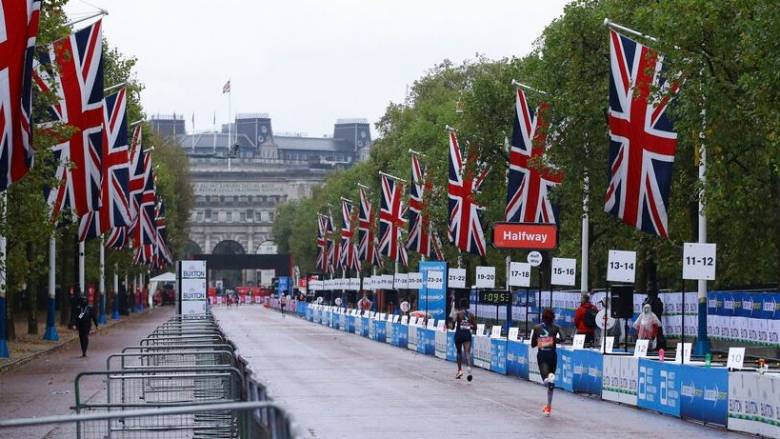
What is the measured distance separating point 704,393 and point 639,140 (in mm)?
9283

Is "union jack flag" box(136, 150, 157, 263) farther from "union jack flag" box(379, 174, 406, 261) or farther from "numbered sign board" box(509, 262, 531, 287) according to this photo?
"numbered sign board" box(509, 262, 531, 287)

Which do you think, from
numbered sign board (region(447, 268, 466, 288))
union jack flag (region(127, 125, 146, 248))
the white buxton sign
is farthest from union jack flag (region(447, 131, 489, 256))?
the white buxton sign

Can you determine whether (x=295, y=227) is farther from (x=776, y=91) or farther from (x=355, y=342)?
(x=776, y=91)

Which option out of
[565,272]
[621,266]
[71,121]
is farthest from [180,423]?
[565,272]

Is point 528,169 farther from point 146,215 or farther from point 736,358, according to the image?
point 736,358

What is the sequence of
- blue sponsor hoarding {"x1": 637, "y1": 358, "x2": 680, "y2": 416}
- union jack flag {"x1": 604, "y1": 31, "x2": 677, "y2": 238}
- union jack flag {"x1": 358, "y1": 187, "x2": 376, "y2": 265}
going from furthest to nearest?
union jack flag {"x1": 358, "y1": 187, "x2": 376, "y2": 265} < union jack flag {"x1": 604, "y1": 31, "x2": 677, "y2": 238} < blue sponsor hoarding {"x1": 637, "y1": 358, "x2": 680, "y2": 416}

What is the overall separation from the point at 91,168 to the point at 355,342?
99.9 ft

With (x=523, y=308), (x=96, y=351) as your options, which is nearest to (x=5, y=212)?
(x=96, y=351)

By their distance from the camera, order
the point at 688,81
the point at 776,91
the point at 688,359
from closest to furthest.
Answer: the point at 688,359 → the point at 776,91 → the point at 688,81

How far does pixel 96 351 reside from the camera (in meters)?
52.3

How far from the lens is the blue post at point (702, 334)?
3684 centimetres

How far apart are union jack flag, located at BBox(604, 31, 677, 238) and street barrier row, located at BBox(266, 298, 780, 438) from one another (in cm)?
308

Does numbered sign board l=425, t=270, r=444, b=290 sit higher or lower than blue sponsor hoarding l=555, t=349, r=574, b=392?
higher

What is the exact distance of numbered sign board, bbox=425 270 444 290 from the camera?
56281 millimetres
